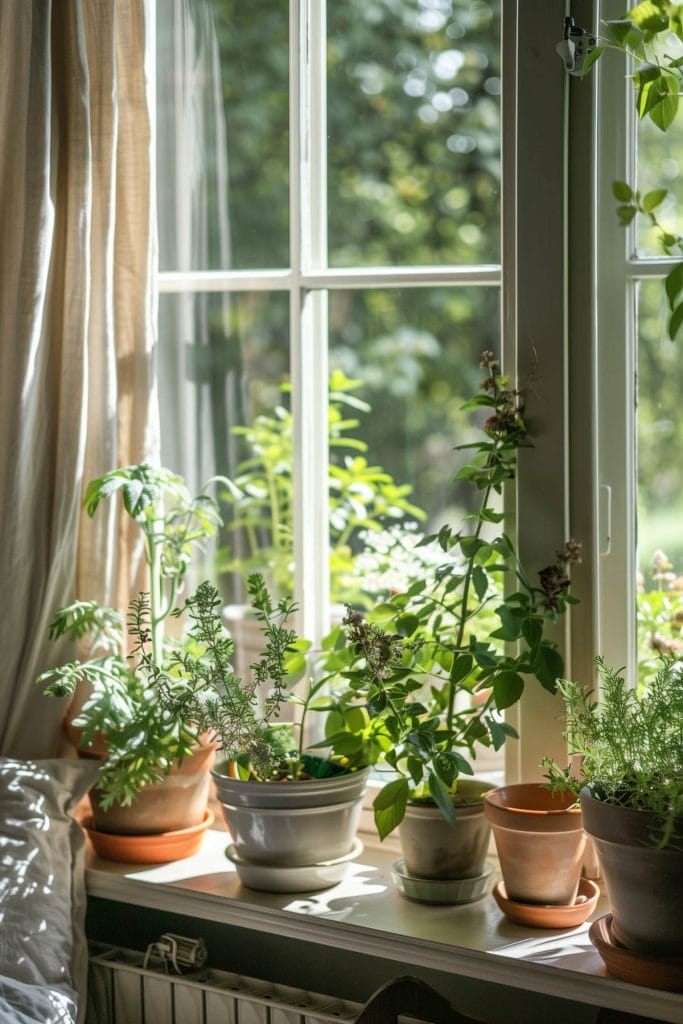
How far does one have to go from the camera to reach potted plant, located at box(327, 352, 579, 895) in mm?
1499

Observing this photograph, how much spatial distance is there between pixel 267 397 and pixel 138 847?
79cm

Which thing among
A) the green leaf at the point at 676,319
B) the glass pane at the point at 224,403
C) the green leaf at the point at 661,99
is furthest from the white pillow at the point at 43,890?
the green leaf at the point at 661,99

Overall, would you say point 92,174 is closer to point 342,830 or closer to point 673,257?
point 673,257

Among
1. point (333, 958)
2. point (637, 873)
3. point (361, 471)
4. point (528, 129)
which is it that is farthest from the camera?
point (361, 471)

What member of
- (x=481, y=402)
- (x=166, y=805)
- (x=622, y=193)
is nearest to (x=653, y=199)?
(x=622, y=193)

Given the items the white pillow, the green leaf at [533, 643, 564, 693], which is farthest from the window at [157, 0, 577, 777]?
the white pillow

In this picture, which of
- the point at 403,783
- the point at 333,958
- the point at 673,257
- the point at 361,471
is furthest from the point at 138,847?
the point at 673,257

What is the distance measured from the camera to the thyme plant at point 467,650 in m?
1.50

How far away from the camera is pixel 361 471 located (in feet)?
6.18

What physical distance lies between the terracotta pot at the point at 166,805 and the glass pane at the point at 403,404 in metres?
0.38

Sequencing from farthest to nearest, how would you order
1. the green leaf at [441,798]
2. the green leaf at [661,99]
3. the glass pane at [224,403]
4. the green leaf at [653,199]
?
the glass pane at [224,403] < the green leaf at [441,798] < the green leaf at [661,99] < the green leaf at [653,199]

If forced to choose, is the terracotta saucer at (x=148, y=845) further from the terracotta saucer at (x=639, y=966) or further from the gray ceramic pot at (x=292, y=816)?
the terracotta saucer at (x=639, y=966)

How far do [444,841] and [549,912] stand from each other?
173mm

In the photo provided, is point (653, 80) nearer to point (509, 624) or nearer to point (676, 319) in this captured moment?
point (676, 319)
